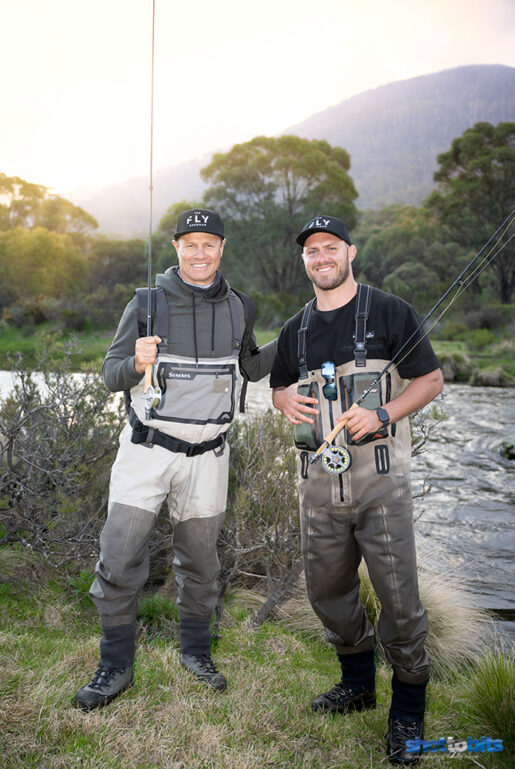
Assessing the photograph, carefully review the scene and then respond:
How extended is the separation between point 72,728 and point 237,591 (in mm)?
2440

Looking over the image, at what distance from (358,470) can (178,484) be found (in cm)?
109

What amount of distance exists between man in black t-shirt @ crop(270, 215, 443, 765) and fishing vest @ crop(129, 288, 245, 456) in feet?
1.25

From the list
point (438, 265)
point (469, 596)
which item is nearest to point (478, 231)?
point (438, 265)

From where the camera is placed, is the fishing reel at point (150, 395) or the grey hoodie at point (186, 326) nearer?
the fishing reel at point (150, 395)

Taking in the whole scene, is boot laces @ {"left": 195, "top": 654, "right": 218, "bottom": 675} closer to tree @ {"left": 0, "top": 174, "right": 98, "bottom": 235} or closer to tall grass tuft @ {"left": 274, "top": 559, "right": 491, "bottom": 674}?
tall grass tuft @ {"left": 274, "top": 559, "right": 491, "bottom": 674}

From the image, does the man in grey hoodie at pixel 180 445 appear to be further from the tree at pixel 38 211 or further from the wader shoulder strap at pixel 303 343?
the tree at pixel 38 211

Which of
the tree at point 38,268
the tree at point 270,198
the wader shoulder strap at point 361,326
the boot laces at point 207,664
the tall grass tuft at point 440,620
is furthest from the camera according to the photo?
the tree at point 38,268

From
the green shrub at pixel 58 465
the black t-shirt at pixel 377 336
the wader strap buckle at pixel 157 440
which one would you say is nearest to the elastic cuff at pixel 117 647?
the wader strap buckle at pixel 157 440

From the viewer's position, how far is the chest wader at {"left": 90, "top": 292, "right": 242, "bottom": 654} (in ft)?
10.8

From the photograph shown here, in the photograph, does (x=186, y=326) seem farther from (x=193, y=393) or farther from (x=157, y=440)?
(x=157, y=440)

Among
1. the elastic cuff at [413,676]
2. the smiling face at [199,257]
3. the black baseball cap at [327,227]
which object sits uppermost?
the black baseball cap at [327,227]

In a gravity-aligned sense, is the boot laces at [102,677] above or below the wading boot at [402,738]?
above

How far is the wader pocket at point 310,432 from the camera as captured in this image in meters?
3.16

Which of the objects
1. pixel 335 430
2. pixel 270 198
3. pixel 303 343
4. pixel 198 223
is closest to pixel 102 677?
pixel 335 430
